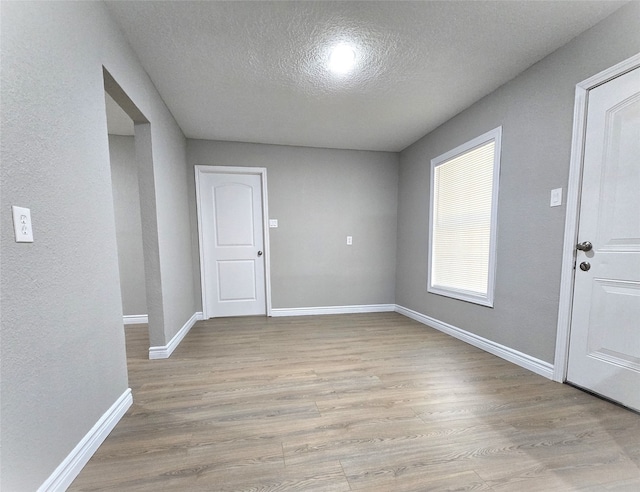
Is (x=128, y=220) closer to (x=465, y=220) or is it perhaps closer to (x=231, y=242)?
(x=231, y=242)

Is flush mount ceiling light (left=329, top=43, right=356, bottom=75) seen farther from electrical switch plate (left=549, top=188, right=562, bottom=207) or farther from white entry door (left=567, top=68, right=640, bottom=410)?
electrical switch plate (left=549, top=188, right=562, bottom=207)

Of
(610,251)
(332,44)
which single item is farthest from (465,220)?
(332,44)

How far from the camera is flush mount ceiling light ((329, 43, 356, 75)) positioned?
1.75 meters

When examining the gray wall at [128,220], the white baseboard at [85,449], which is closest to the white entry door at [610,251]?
the white baseboard at [85,449]

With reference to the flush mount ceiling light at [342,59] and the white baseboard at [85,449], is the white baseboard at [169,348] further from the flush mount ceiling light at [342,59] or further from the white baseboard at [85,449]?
the flush mount ceiling light at [342,59]

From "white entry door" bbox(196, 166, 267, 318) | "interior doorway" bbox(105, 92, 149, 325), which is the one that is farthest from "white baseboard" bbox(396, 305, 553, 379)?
"interior doorway" bbox(105, 92, 149, 325)

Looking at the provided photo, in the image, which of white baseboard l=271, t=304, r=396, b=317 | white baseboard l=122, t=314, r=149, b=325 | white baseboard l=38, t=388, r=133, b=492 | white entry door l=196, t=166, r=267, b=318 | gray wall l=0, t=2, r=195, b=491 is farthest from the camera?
white baseboard l=271, t=304, r=396, b=317

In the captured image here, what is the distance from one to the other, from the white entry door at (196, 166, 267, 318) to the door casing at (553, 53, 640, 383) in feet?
9.99

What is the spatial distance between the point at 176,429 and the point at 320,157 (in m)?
3.21

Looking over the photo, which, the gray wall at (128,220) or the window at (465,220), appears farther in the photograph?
the gray wall at (128,220)

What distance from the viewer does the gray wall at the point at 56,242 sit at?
844 mm

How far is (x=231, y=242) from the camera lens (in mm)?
3482

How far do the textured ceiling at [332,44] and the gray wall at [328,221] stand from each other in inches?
31.9

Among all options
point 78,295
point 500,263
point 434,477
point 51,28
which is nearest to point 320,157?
point 500,263
